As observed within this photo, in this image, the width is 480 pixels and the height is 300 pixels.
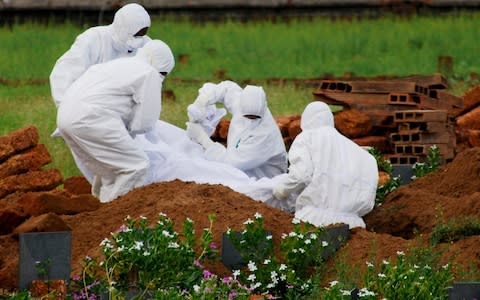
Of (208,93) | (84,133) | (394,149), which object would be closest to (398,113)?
(394,149)

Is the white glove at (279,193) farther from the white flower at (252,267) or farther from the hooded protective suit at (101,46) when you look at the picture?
the white flower at (252,267)

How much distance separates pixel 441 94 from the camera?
2148 centimetres

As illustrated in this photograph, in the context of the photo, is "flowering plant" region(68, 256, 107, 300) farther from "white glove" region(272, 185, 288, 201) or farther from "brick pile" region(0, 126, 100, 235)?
"white glove" region(272, 185, 288, 201)

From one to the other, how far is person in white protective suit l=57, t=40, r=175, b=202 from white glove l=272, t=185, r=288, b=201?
49.8 inches

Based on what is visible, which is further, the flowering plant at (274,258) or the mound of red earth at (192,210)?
the mound of red earth at (192,210)

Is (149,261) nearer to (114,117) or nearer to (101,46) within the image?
(114,117)

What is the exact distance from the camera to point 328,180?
1698 cm

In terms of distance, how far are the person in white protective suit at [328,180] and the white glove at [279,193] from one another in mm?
119

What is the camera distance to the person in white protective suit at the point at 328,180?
55.7 ft

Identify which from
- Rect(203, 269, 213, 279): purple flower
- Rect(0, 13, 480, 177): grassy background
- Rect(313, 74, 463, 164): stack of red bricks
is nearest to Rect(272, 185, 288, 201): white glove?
Rect(203, 269, 213, 279): purple flower

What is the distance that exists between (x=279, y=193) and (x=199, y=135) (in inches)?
89.7

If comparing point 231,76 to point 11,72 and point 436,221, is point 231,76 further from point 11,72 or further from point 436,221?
point 436,221

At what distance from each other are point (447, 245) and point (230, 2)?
13663mm

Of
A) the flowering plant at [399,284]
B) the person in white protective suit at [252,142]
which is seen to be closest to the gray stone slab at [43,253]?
the flowering plant at [399,284]
